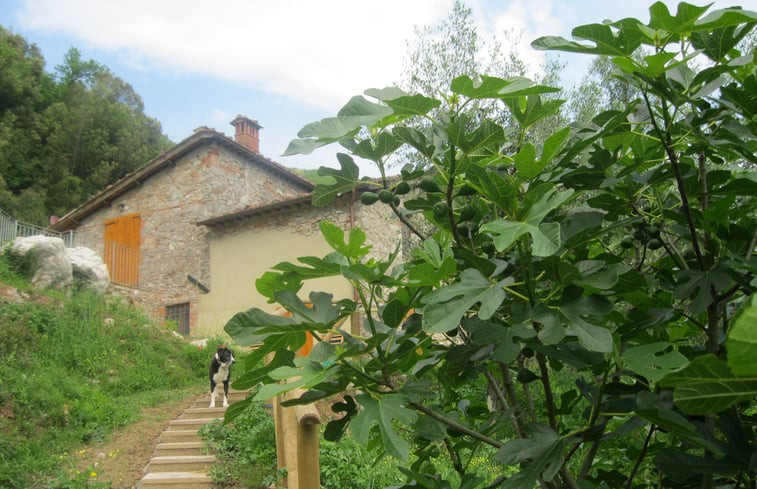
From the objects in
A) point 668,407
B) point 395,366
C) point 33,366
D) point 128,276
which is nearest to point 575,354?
point 668,407

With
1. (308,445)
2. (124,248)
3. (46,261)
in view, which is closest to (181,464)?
(308,445)

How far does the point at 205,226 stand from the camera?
16078mm

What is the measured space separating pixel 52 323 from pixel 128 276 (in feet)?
21.8

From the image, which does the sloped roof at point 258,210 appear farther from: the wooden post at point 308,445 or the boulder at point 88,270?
the wooden post at point 308,445

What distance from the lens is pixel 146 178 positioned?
17406 mm

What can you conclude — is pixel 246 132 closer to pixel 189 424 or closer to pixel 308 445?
pixel 189 424

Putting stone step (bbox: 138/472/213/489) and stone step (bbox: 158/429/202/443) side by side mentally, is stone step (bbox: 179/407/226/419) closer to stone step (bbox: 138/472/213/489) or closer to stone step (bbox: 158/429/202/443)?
stone step (bbox: 158/429/202/443)

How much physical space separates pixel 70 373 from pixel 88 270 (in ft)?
15.5

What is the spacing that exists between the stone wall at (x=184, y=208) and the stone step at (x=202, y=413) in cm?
738

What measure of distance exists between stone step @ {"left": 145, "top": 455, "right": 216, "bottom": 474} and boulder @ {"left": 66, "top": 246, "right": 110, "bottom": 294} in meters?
7.78

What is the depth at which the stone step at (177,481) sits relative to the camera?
606 centimetres

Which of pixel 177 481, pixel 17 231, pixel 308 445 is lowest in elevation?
pixel 177 481

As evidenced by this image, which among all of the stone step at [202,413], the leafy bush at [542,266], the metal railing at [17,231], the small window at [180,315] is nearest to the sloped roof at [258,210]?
the small window at [180,315]

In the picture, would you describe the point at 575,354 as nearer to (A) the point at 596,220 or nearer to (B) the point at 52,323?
(A) the point at 596,220
